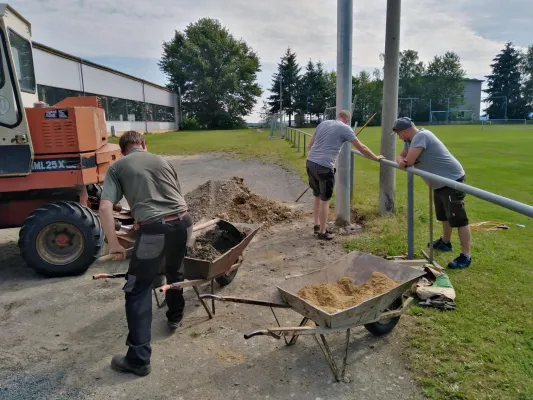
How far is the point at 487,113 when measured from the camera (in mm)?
86688

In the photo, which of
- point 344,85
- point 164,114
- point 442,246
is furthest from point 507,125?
point 442,246

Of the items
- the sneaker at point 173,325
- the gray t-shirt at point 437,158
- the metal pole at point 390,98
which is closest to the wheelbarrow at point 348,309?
the sneaker at point 173,325

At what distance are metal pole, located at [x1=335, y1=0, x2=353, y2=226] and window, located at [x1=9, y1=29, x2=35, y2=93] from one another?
4852 millimetres

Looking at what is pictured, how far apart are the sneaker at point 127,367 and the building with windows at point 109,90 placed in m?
15.3

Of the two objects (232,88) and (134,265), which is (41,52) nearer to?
(134,265)

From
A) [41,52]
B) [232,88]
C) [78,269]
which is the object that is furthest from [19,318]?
[232,88]

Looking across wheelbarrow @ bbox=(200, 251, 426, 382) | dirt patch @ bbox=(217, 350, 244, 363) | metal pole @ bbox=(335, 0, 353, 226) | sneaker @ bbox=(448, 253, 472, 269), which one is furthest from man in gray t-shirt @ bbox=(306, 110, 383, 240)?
dirt patch @ bbox=(217, 350, 244, 363)

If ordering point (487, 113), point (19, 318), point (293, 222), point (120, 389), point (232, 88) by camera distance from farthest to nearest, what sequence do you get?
point (487, 113)
point (232, 88)
point (293, 222)
point (19, 318)
point (120, 389)

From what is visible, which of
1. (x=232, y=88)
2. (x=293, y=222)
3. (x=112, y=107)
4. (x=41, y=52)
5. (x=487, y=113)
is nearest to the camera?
(x=293, y=222)

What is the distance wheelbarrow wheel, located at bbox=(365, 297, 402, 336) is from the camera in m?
3.92

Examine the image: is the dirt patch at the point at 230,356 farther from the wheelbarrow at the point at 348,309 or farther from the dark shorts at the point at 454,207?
the dark shorts at the point at 454,207

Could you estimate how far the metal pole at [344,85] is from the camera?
24.0 feet

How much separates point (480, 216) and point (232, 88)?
2443 inches

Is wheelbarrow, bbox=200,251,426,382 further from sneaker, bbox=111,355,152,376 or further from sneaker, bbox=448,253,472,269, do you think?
sneaker, bbox=448,253,472,269
